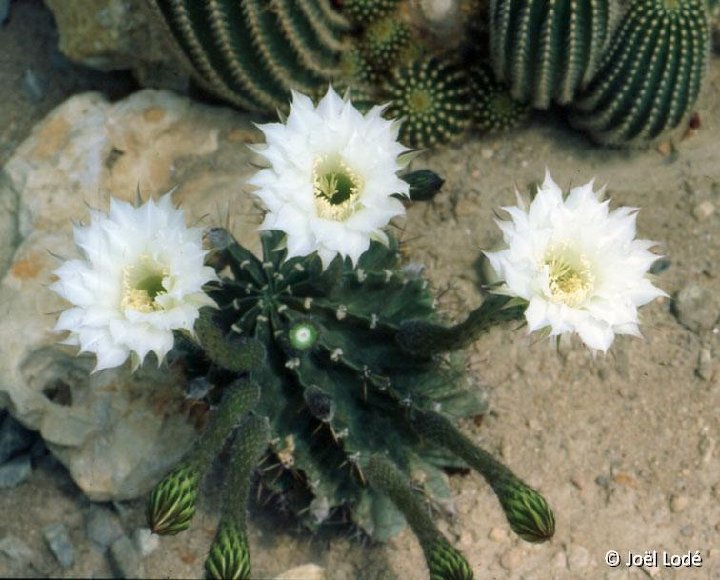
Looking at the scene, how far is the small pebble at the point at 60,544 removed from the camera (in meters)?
3.44

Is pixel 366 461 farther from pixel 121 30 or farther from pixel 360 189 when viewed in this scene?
pixel 121 30

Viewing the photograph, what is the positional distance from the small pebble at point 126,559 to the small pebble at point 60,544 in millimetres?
170

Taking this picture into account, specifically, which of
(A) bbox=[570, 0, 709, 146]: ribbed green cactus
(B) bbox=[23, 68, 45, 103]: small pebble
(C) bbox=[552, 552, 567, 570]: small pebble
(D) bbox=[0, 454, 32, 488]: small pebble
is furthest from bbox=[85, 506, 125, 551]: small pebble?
(A) bbox=[570, 0, 709, 146]: ribbed green cactus

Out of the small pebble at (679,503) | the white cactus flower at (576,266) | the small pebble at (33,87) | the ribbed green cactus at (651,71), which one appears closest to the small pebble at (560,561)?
the small pebble at (679,503)

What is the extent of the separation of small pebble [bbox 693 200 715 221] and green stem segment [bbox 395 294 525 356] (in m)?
1.44

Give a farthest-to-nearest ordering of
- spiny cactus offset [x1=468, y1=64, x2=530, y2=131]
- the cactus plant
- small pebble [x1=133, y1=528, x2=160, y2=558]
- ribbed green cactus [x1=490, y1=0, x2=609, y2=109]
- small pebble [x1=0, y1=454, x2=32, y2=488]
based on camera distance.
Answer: spiny cactus offset [x1=468, y1=64, x2=530, y2=131] < small pebble [x1=0, y1=454, x2=32, y2=488] < small pebble [x1=133, y1=528, x2=160, y2=558] < ribbed green cactus [x1=490, y1=0, x2=609, y2=109] < the cactus plant

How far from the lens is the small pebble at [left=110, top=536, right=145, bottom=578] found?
11.1 ft

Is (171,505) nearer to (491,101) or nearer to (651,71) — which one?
(491,101)

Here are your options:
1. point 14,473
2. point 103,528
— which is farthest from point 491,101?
point 14,473

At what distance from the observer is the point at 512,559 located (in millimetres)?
3102

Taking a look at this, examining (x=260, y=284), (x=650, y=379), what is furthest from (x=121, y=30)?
(x=650, y=379)

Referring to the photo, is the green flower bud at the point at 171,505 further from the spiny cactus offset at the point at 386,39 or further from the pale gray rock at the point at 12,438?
the spiny cactus offset at the point at 386,39

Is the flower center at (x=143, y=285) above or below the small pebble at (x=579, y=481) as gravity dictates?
above

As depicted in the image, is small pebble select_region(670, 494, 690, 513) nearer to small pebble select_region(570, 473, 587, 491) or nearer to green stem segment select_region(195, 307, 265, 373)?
small pebble select_region(570, 473, 587, 491)
